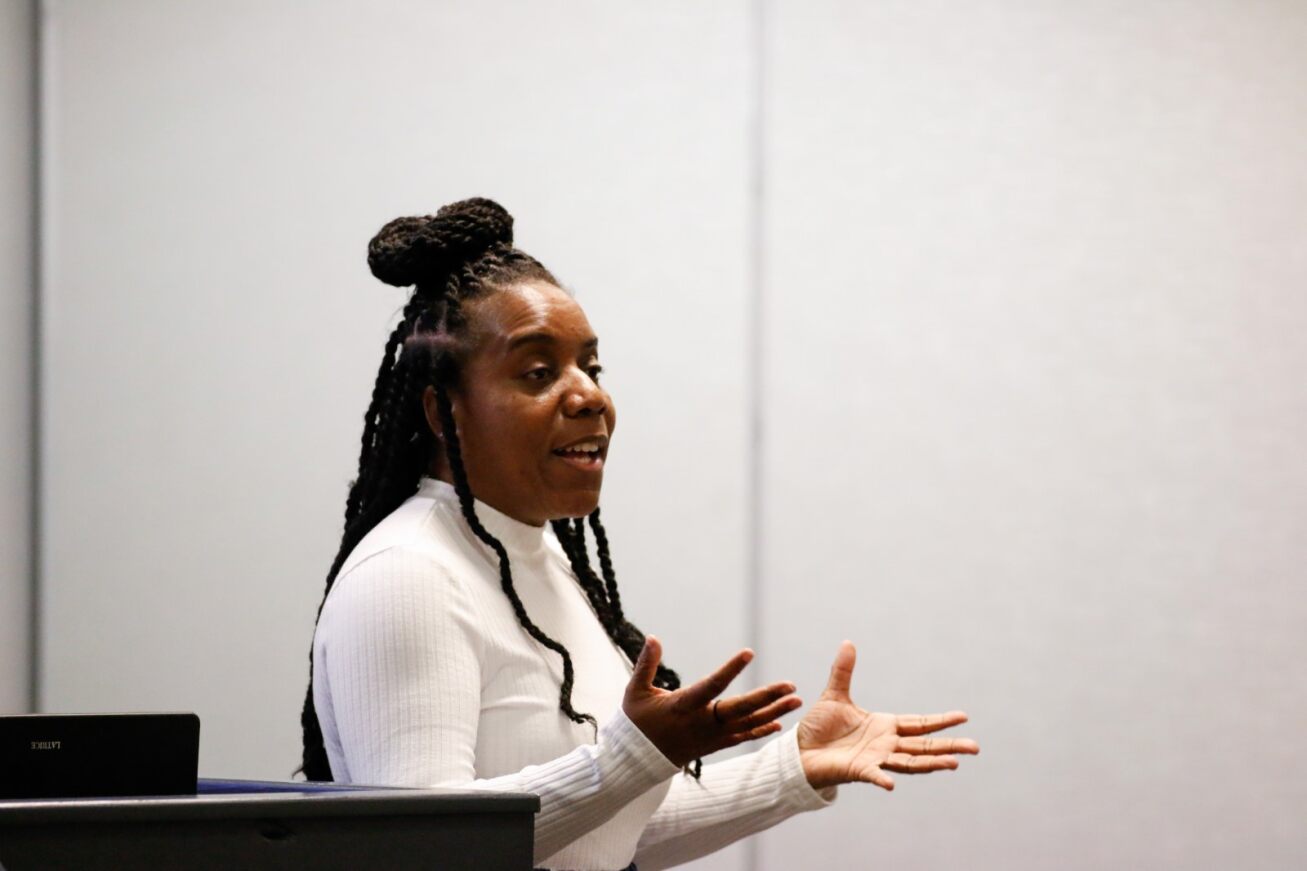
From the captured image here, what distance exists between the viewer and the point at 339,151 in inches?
115

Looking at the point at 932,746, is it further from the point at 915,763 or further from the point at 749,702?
the point at 749,702

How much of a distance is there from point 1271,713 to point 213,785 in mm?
2537

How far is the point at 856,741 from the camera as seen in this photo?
1796mm

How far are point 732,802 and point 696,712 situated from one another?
50 centimetres

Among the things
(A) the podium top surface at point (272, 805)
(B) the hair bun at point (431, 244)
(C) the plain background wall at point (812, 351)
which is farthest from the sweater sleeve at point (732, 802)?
(C) the plain background wall at point (812, 351)

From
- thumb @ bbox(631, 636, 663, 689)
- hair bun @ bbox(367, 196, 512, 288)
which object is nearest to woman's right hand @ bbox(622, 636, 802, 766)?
thumb @ bbox(631, 636, 663, 689)

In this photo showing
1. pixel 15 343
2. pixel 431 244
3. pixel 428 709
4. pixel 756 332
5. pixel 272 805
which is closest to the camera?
pixel 272 805

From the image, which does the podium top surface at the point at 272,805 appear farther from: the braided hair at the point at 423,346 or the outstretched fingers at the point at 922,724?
the outstretched fingers at the point at 922,724

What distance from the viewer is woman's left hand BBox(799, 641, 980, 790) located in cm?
171

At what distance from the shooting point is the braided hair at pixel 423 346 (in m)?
1.71

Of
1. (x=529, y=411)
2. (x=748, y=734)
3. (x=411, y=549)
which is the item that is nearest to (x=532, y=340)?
(x=529, y=411)

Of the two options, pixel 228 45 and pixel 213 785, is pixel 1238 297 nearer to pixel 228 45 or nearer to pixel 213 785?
pixel 228 45

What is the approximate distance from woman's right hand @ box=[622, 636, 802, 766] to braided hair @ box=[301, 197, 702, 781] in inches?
13.9

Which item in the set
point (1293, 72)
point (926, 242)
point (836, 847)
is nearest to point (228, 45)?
point (926, 242)
